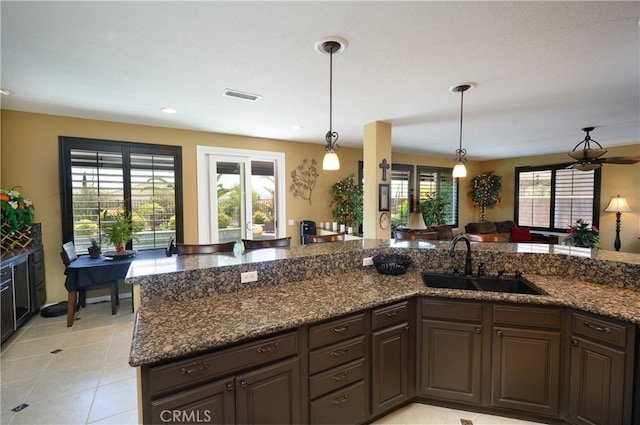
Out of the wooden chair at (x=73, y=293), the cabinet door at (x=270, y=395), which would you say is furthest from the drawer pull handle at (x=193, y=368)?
the wooden chair at (x=73, y=293)

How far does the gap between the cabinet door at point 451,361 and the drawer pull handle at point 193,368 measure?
4.86 feet

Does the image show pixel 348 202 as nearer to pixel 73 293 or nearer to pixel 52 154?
pixel 73 293

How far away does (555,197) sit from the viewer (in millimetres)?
7117

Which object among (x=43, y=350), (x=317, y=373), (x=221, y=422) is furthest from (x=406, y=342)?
(x=43, y=350)

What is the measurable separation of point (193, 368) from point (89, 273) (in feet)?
9.40

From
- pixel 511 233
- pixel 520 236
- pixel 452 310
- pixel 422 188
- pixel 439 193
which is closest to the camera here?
pixel 452 310

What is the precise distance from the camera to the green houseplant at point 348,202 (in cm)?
581

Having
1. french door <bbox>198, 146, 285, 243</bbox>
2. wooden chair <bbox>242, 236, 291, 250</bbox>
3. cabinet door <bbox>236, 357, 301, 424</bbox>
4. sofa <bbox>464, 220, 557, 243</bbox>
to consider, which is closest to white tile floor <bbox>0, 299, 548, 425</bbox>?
cabinet door <bbox>236, 357, 301, 424</bbox>

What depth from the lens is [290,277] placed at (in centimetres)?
228

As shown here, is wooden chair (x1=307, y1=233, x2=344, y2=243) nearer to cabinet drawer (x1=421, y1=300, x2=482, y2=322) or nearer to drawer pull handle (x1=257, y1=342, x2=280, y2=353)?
cabinet drawer (x1=421, y1=300, x2=482, y2=322)

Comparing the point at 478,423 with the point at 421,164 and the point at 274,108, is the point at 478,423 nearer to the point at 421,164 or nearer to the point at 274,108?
the point at 274,108

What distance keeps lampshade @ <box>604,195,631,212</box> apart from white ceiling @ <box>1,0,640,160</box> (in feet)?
8.50

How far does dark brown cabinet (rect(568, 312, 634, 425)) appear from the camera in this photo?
1.68m

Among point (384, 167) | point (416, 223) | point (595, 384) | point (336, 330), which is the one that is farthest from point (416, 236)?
point (336, 330)
